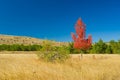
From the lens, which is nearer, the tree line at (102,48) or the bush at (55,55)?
the bush at (55,55)

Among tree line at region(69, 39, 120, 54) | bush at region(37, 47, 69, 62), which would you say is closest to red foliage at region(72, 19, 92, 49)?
tree line at region(69, 39, 120, 54)

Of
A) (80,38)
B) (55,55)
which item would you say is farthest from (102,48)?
(55,55)

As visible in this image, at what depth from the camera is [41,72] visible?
655cm

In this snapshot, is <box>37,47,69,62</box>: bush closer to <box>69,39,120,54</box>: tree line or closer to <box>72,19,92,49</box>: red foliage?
<box>72,19,92,49</box>: red foliage

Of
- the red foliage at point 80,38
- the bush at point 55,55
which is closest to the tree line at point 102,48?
the red foliage at point 80,38

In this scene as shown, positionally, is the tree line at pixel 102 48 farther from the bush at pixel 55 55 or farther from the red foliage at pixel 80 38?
the bush at pixel 55 55

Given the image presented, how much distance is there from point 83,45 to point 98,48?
21.8 ft

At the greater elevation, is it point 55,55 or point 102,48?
point 102,48

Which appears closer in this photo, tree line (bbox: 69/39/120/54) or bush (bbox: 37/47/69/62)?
bush (bbox: 37/47/69/62)

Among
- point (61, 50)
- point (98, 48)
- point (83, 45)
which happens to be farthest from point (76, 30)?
point (61, 50)

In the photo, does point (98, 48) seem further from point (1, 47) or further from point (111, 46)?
point (1, 47)

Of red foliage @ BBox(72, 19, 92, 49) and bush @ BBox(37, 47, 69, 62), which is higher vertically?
red foliage @ BBox(72, 19, 92, 49)

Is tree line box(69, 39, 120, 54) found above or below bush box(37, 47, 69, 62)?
above

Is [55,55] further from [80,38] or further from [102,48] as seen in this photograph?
[102,48]
